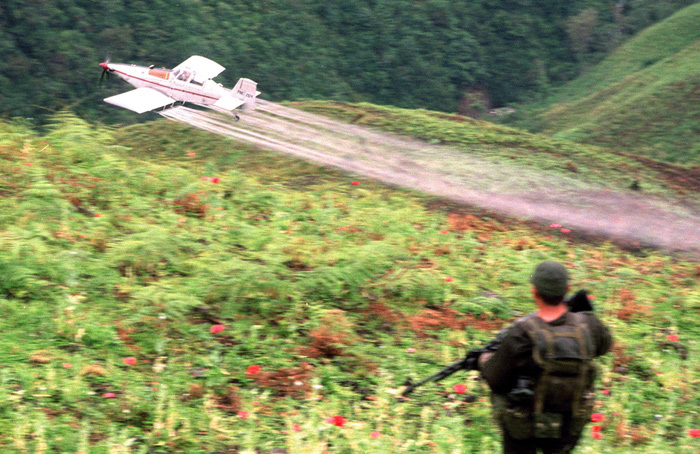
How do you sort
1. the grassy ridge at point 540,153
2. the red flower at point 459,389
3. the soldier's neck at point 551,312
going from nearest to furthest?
the soldier's neck at point 551,312 → the red flower at point 459,389 → the grassy ridge at point 540,153

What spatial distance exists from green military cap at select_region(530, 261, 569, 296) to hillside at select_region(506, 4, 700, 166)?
2941cm

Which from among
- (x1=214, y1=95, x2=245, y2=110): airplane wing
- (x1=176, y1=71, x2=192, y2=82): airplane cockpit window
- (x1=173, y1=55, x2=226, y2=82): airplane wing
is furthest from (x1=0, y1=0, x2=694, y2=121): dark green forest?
(x1=214, y1=95, x2=245, y2=110): airplane wing

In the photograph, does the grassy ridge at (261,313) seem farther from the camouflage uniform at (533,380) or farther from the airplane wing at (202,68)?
the airplane wing at (202,68)

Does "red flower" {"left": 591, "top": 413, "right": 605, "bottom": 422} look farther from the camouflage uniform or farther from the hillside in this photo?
the hillside

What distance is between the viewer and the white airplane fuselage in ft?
73.5

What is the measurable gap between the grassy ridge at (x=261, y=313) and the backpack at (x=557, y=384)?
1.27m

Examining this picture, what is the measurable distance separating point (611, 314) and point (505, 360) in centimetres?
433

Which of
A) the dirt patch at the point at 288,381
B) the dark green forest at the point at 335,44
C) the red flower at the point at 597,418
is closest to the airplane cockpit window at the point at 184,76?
the dirt patch at the point at 288,381


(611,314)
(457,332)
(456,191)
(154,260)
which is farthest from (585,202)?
(154,260)

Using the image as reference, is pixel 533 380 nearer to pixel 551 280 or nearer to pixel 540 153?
pixel 551 280

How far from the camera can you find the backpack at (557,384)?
3973mm

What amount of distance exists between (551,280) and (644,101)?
3598cm

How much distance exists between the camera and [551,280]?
13.2 ft

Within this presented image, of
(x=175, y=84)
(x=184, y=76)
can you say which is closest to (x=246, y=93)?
(x=184, y=76)
